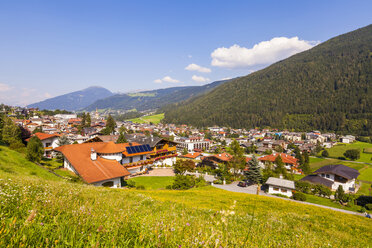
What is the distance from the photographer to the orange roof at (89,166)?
1113 inches

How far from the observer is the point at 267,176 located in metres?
48.5

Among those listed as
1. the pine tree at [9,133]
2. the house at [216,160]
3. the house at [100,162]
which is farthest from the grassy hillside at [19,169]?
the house at [216,160]

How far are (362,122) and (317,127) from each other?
34788 mm

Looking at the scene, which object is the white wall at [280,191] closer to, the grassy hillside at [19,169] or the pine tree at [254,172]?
the pine tree at [254,172]

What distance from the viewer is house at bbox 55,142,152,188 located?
28.6m

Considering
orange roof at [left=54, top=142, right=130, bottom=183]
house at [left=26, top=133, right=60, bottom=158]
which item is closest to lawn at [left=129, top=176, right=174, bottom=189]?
orange roof at [left=54, top=142, right=130, bottom=183]

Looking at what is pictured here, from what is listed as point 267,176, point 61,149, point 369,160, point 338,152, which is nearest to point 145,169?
point 61,149

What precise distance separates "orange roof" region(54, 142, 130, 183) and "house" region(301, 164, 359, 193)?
52.5 m

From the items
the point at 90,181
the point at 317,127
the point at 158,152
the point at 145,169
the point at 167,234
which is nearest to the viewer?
the point at 167,234

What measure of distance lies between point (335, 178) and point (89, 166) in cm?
6617

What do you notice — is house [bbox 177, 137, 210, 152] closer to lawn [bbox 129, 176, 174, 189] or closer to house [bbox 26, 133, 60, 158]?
house [bbox 26, 133, 60, 158]

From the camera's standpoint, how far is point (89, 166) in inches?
1202

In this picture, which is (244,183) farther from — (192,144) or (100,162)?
(192,144)

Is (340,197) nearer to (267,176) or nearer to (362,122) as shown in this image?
(267,176)
